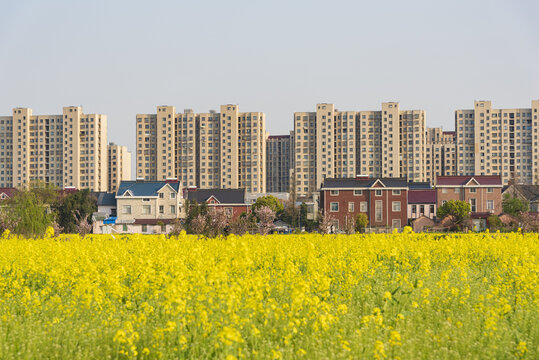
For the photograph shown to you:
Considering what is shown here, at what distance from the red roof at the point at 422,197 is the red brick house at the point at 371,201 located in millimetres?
18538

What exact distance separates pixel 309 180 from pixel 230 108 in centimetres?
3109

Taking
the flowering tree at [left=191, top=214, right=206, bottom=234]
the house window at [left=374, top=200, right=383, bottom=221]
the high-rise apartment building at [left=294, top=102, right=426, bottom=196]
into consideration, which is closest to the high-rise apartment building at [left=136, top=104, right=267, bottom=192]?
the high-rise apartment building at [left=294, top=102, right=426, bottom=196]

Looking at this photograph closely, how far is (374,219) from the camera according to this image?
242 ft

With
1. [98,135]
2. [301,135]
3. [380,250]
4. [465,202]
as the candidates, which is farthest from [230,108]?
[380,250]

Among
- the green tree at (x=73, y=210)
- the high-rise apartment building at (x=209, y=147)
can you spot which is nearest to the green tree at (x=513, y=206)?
the green tree at (x=73, y=210)

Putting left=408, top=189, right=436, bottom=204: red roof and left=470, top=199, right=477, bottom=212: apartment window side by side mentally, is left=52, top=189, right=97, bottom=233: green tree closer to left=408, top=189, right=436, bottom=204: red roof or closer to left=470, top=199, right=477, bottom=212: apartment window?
left=408, top=189, right=436, bottom=204: red roof

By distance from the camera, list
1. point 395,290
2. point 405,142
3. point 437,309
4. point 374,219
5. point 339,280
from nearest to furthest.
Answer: point 395,290, point 437,309, point 339,280, point 374,219, point 405,142

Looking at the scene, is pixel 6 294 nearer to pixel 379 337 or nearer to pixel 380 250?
pixel 379 337

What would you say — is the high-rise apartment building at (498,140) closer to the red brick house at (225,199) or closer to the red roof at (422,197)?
the red roof at (422,197)

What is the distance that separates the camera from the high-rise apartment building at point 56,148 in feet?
613

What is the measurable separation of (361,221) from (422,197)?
24.2m

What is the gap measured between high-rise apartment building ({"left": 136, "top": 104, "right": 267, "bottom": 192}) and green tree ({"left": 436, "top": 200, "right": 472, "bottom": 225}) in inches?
4206

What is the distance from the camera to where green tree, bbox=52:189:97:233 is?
2637 inches

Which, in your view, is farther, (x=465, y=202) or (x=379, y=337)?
(x=465, y=202)
